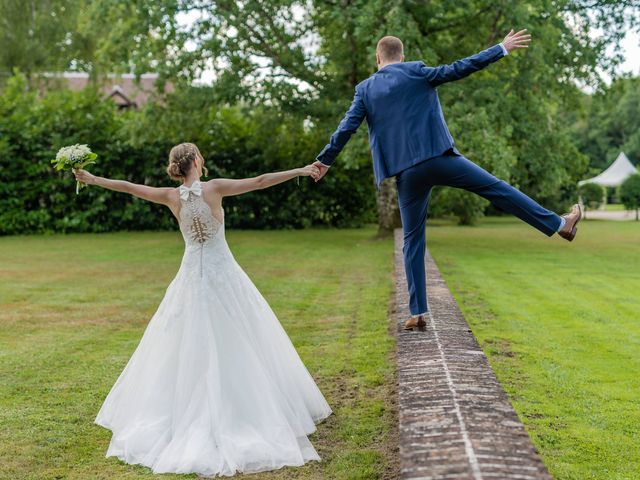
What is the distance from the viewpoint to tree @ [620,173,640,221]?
38.2 meters

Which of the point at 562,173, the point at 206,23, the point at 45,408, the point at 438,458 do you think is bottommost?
the point at 45,408

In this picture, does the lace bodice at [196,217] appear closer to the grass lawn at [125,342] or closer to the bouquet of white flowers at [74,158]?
the bouquet of white flowers at [74,158]

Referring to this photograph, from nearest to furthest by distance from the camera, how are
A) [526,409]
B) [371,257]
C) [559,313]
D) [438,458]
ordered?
[438,458] → [526,409] → [559,313] → [371,257]

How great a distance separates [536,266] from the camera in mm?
16984

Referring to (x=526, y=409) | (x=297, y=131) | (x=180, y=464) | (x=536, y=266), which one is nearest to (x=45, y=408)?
Answer: (x=180, y=464)

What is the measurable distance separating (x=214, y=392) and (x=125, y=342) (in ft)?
13.4

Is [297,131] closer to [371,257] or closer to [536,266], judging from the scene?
[371,257]

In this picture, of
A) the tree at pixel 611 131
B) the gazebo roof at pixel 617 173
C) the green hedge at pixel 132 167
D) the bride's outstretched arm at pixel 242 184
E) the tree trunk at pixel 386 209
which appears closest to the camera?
the bride's outstretched arm at pixel 242 184

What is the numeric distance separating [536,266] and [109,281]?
28.5 feet

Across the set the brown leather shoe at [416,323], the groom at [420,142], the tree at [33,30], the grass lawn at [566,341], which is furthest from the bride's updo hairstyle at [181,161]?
the tree at [33,30]

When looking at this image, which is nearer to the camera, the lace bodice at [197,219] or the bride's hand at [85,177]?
the lace bodice at [197,219]

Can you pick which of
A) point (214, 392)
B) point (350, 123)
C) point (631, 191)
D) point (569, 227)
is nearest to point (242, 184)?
point (350, 123)

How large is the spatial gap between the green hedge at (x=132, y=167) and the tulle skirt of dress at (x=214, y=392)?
1942 centimetres

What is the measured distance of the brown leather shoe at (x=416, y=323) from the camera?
6.66 meters
